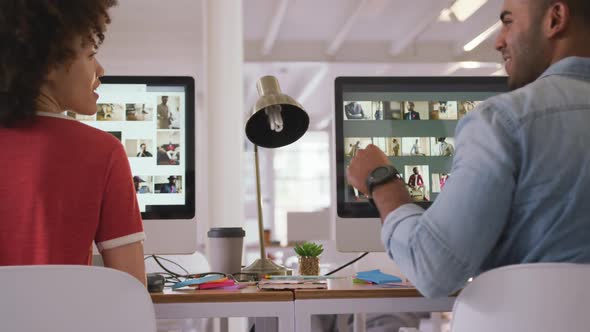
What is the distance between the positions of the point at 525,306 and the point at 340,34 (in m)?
7.84

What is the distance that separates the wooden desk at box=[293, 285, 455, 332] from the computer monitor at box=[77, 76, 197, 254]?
588 mm

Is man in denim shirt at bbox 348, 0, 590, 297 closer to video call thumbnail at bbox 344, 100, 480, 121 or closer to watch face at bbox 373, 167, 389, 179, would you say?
watch face at bbox 373, 167, 389, 179

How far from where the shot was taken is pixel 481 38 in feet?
28.3

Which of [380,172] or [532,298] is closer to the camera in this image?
[532,298]

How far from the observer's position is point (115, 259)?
1146mm

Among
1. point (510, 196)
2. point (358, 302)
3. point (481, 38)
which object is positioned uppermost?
point (481, 38)

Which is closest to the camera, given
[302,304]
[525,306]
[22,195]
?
[525,306]

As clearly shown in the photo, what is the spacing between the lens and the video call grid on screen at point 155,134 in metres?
1.79

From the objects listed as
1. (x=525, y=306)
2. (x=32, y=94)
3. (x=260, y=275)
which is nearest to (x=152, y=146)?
(x=260, y=275)

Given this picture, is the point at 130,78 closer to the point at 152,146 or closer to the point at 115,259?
the point at 152,146

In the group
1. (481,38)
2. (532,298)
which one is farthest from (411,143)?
(481,38)

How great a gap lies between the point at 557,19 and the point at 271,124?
844mm

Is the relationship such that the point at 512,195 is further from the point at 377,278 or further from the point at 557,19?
the point at 377,278

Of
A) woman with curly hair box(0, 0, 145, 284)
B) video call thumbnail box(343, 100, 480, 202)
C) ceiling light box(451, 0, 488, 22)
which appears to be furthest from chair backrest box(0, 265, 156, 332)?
ceiling light box(451, 0, 488, 22)
